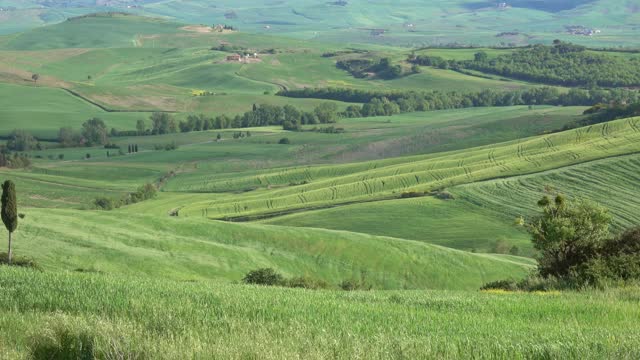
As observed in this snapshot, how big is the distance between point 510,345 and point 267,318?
4.27 meters

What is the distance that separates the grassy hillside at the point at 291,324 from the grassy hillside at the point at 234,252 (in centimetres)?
→ 4006

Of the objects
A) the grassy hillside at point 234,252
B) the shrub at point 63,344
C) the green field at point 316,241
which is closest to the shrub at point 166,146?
the green field at point 316,241

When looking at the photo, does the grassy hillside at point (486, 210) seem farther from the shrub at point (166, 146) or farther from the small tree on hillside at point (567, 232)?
the shrub at point (166, 146)

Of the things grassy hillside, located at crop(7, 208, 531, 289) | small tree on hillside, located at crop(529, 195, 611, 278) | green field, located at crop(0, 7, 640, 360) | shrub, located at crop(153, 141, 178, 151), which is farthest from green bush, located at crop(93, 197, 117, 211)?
small tree on hillside, located at crop(529, 195, 611, 278)

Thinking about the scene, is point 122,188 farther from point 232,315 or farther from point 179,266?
point 232,315

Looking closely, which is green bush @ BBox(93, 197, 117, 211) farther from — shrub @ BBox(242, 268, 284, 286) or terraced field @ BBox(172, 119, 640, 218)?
shrub @ BBox(242, 268, 284, 286)

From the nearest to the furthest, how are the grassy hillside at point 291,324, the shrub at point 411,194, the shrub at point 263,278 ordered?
the grassy hillside at point 291,324
the shrub at point 263,278
the shrub at point 411,194

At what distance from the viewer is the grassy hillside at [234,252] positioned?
59406mm

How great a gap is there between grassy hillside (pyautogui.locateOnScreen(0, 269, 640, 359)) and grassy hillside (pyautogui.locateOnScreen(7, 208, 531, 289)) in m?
40.1

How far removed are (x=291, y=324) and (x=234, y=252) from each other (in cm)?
5449

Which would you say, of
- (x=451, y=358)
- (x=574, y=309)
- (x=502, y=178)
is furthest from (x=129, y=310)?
(x=502, y=178)

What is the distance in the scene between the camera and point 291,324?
43.0 feet

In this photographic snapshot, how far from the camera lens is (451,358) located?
34.8 feet

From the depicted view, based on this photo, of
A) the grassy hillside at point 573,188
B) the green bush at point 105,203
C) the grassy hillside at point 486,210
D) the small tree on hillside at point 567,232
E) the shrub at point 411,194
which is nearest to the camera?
the small tree on hillside at point 567,232
